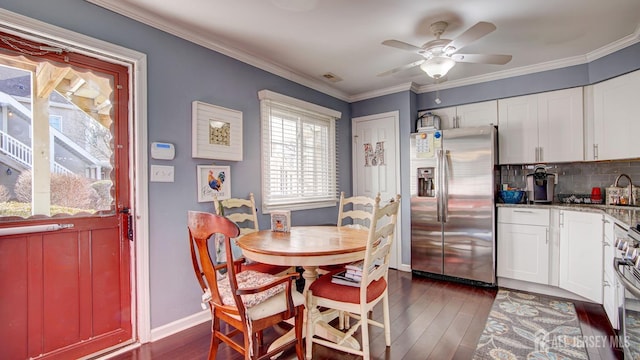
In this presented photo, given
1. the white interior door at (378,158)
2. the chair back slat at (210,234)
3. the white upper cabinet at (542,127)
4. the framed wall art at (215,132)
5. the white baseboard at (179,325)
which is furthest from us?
the white interior door at (378,158)

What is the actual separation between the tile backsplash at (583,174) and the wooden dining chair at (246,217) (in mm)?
3096

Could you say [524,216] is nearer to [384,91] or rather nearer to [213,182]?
[384,91]

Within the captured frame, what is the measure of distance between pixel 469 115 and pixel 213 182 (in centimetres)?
323

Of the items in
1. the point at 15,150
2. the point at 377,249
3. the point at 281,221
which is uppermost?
the point at 15,150

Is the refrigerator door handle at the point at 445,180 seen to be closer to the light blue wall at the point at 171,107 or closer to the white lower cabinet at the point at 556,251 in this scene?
the white lower cabinet at the point at 556,251

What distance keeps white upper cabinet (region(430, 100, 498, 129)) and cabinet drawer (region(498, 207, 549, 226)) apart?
3.63 feet

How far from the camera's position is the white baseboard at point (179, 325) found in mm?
2299

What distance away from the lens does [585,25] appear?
2.53m

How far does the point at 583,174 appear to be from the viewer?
3.41 m

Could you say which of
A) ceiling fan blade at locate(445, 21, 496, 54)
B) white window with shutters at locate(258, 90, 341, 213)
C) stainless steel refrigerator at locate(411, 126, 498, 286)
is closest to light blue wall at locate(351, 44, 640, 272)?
stainless steel refrigerator at locate(411, 126, 498, 286)

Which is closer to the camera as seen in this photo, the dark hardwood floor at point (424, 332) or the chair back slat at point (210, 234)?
the chair back slat at point (210, 234)

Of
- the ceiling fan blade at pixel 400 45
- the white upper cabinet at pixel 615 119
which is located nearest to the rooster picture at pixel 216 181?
the ceiling fan blade at pixel 400 45

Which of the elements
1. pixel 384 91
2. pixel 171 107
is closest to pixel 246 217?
pixel 171 107

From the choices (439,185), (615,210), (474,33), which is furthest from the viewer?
(439,185)
